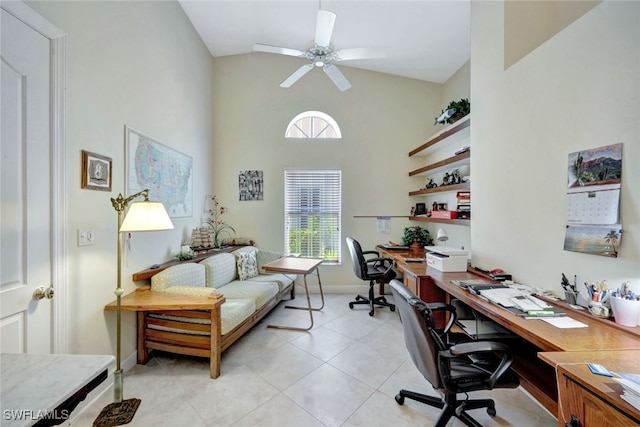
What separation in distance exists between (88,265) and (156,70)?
2.02m

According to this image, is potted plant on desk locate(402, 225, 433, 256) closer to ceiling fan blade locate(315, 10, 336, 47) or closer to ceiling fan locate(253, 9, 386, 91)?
ceiling fan locate(253, 9, 386, 91)

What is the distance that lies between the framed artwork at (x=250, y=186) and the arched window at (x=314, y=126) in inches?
36.2

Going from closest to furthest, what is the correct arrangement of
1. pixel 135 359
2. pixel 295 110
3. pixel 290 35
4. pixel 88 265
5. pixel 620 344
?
pixel 620 344, pixel 88 265, pixel 135 359, pixel 290 35, pixel 295 110

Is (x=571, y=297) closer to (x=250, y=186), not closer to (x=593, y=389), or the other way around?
(x=593, y=389)

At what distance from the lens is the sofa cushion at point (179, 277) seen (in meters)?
2.35

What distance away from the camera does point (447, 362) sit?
1.39m

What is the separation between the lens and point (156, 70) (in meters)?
2.60

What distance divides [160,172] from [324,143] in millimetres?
2420

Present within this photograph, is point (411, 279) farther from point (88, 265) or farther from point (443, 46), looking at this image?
point (443, 46)

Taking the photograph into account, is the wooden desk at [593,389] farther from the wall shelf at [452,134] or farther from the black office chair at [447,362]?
the wall shelf at [452,134]

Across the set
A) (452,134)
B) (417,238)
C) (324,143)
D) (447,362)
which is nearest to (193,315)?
(447,362)

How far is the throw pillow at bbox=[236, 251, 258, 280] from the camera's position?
11.2ft

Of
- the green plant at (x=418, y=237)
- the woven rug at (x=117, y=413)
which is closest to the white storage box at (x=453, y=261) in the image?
the green plant at (x=418, y=237)

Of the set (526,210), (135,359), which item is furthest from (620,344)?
(135,359)
